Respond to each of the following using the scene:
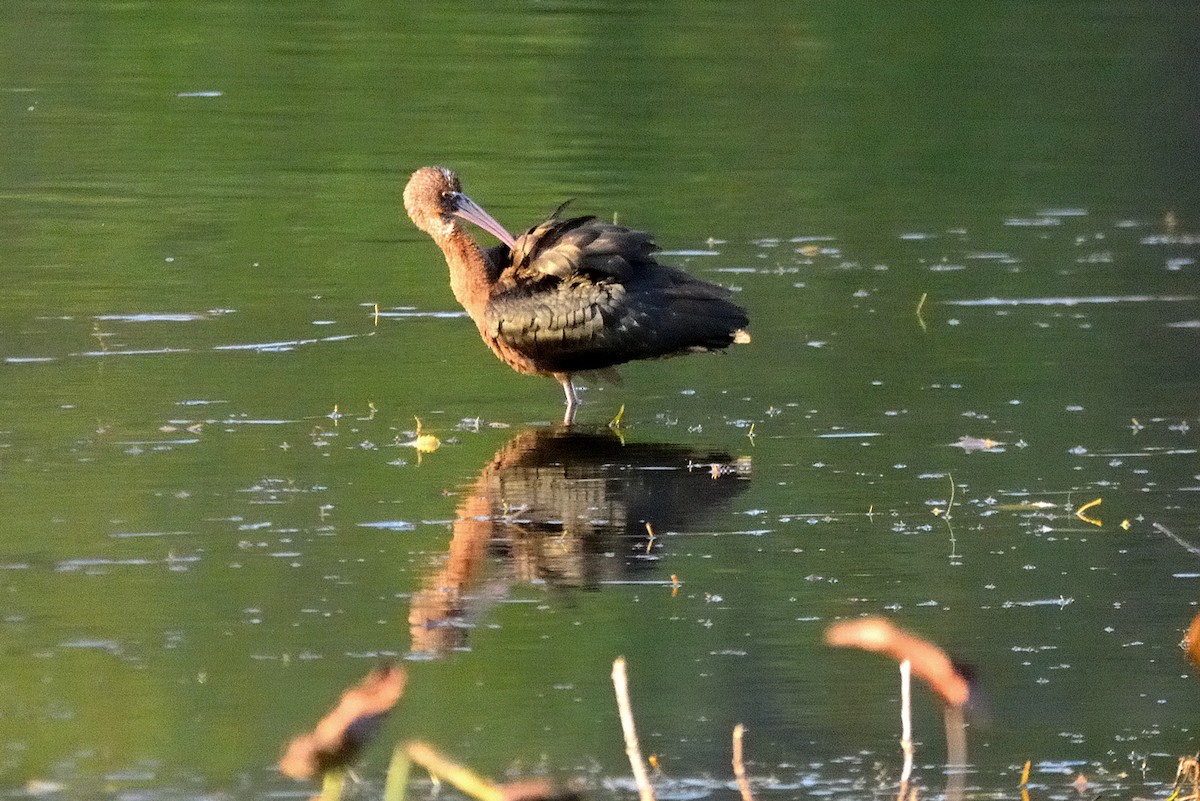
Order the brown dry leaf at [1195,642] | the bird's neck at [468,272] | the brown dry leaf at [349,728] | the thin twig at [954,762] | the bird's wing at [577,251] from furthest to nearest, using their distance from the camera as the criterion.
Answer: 1. the bird's neck at [468,272]
2. the bird's wing at [577,251]
3. the thin twig at [954,762]
4. the brown dry leaf at [1195,642]
5. the brown dry leaf at [349,728]

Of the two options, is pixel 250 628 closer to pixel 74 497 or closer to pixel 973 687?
pixel 74 497

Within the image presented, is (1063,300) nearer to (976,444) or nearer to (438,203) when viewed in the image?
(976,444)

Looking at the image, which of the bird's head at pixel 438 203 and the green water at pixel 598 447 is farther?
the bird's head at pixel 438 203

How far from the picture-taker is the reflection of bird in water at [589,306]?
9664 millimetres

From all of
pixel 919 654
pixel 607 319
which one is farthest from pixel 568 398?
pixel 919 654

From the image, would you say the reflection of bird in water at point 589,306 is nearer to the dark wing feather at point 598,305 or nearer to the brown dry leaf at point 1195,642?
the dark wing feather at point 598,305

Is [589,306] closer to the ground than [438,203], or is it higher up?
closer to the ground

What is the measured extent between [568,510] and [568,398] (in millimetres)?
1611

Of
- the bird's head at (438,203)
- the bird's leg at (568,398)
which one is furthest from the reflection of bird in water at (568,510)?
the bird's head at (438,203)

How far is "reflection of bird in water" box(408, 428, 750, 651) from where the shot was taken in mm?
7402

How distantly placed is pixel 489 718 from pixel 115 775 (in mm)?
1027

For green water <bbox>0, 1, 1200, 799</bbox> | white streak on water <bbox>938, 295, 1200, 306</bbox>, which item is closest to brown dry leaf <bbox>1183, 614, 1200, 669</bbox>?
green water <bbox>0, 1, 1200, 799</bbox>

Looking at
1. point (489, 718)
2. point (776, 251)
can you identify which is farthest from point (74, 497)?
point (776, 251)

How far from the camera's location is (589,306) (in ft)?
31.7
